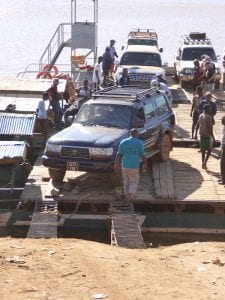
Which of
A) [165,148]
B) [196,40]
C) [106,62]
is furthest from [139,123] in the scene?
[196,40]

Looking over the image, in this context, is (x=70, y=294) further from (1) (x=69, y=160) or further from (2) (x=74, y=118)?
(2) (x=74, y=118)

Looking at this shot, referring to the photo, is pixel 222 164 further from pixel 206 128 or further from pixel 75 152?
pixel 75 152

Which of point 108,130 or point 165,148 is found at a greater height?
point 108,130

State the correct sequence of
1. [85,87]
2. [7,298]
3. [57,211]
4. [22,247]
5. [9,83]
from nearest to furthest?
[7,298], [22,247], [57,211], [85,87], [9,83]

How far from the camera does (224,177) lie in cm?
1419

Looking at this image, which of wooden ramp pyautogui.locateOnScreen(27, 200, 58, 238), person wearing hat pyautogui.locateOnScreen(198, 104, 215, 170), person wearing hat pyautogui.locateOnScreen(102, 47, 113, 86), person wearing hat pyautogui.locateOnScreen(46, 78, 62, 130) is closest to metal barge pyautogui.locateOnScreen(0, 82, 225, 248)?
wooden ramp pyautogui.locateOnScreen(27, 200, 58, 238)

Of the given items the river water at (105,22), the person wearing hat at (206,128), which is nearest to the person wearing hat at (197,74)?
the person wearing hat at (206,128)

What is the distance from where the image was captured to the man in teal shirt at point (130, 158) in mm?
12648

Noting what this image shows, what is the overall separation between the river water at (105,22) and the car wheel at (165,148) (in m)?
23.9

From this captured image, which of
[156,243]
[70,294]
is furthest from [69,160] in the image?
[70,294]

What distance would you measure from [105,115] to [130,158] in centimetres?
203

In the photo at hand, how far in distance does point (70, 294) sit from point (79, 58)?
22.9 m

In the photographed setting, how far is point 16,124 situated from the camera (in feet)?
56.1

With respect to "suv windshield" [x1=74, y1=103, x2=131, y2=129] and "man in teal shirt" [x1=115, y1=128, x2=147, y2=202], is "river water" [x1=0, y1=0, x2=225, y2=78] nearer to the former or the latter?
"suv windshield" [x1=74, y1=103, x2=131, y2=129]
